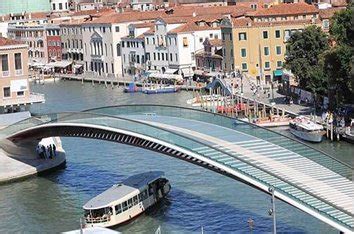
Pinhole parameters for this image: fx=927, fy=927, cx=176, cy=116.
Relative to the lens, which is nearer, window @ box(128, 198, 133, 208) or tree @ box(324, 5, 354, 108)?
window @ box(128, 198, 133, 208)

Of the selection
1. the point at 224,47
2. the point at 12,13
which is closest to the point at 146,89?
the point at 224,47

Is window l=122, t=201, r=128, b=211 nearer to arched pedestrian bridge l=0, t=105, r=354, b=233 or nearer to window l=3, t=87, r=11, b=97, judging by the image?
arched pedestrian bridge l=0, t=105, r=354, b=233

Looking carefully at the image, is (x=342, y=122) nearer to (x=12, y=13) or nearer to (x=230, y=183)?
(x=230, y=183)

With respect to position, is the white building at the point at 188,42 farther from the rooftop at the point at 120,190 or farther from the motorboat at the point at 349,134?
the rooftop at the point at 120,190

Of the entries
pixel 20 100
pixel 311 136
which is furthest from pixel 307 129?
pixel 20 100

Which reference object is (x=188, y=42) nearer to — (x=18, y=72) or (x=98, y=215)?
(x=18, y=72)

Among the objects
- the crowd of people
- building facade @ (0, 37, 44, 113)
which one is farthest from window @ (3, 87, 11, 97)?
the crowd of people

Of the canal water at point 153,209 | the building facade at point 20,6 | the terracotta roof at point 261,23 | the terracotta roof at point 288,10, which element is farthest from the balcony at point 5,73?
the building facade at point 20,6

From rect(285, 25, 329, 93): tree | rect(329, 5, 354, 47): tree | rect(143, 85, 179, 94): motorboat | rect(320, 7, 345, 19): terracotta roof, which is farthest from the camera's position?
rect(143, 85, 179, 94): motorboat
